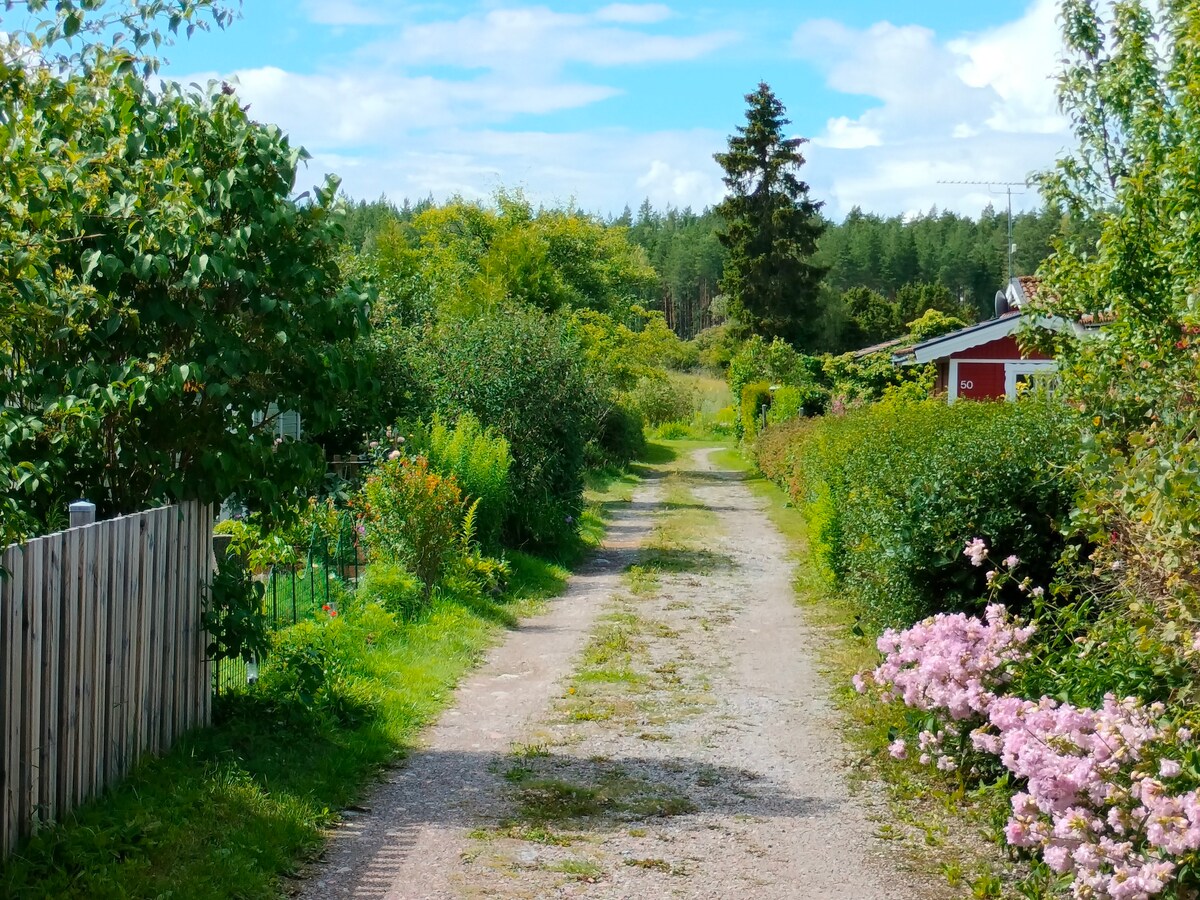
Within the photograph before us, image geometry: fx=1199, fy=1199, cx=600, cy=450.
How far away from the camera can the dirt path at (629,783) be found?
5934 mm

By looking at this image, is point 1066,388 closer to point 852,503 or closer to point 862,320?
point 852,503

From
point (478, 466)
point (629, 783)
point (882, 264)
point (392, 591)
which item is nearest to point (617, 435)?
point (478, 466)

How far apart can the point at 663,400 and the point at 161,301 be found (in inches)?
2046

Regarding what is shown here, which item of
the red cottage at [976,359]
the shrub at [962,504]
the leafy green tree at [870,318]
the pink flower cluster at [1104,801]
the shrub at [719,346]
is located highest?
the leafy green tree at [870,318]

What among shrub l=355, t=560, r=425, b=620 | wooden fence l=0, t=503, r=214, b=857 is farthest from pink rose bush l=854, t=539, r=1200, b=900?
shrub l=355, t=560, r=425, b=620

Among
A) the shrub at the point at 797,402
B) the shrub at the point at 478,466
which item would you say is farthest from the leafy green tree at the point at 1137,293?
the shrub at the point at 797,402

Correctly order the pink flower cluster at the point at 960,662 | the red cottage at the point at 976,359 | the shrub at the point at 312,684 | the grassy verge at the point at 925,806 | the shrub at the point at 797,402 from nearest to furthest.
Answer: the grassy verge at the point at 925,806 < the pink flower cluster at the point at 960,662 < the shrub at the point at 312,684 < the red cottage at the point at 976,359 < the shrub at the point at 797,402

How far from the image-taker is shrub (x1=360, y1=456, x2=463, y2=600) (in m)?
13.1

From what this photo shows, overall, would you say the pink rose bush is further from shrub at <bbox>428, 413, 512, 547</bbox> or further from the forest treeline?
the forest treeline

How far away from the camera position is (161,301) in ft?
22.5

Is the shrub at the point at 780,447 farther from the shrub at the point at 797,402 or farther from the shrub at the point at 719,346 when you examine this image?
the shrub at the point at 719,346

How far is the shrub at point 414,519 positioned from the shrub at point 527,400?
4.29 m

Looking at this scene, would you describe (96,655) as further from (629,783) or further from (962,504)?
(962,504)

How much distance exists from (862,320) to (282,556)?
6839 cm
